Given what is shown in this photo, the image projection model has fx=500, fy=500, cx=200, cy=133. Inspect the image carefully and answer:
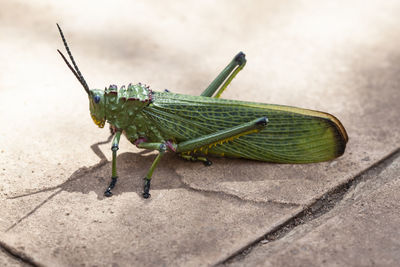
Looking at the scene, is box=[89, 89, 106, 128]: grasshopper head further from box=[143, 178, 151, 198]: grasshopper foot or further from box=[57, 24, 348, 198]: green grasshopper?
box=[143, 178, 151, 198]: grasshopper foot

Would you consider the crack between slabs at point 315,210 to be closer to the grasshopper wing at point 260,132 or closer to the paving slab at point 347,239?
the paving slab at point 347,239

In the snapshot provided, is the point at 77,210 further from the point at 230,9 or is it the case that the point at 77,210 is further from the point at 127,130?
the point at 230,9

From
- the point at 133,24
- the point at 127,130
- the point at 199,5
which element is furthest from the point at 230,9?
the point at 127,130

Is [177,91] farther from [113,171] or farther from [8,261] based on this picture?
[8,261]

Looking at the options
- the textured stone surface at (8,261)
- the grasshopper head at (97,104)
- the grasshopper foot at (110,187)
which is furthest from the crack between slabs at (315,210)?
the grasshopper head at (97,104)

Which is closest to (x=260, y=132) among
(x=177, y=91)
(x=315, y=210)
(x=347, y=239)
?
Answer: (x=315, y=210)
